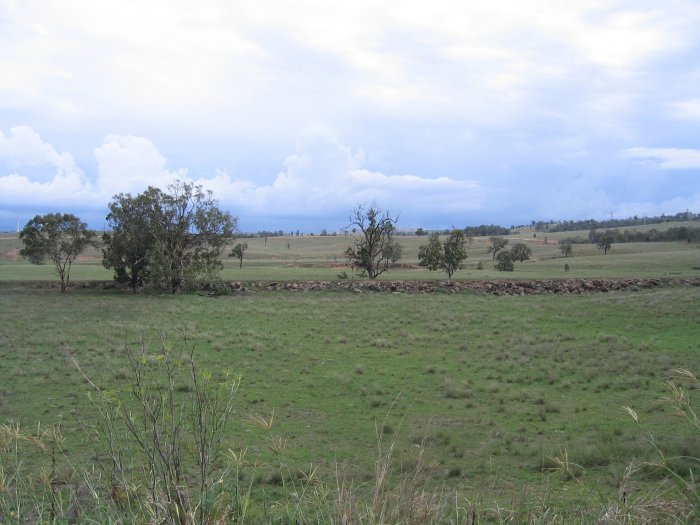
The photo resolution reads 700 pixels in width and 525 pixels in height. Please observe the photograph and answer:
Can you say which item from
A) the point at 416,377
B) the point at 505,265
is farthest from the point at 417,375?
the point at 505,265

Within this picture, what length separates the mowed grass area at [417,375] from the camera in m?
9.75

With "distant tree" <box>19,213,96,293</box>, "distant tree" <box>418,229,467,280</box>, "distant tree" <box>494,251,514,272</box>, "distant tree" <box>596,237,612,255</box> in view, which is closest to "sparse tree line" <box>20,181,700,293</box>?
"distant tree" <box>19,213,96,293</box>

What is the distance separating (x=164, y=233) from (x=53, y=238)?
738cm

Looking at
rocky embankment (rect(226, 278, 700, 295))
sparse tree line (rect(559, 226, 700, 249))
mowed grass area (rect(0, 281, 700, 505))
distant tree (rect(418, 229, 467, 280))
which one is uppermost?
sparse tree line (rect(559, 226, 700, 249))

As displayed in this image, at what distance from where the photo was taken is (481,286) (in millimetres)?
40062

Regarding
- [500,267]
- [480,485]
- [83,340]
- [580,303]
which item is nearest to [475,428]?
[480,485]

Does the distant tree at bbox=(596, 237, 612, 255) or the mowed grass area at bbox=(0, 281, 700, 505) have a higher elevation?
the distant tree at bbox=(596, 237, 612, 255)

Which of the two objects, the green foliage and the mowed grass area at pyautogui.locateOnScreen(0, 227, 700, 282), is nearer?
the mowed grass area at pyautogui.locateOnScreen(0, 227, 700, 282)

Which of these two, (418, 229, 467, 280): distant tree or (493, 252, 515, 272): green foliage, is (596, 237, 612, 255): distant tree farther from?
(418, 229, 467, 280): distant tree

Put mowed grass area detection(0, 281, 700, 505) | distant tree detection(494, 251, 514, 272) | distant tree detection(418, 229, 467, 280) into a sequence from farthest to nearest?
distant tree detection(494, 251, 514, 272), distant tree detection(418, 229, 467, 280), mowed grass area detection(0, 281, 700, 505)

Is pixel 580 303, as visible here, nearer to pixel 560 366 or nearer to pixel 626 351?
→ pixel 626 351

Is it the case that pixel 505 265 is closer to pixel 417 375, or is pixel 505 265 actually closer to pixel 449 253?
pixel 449 253

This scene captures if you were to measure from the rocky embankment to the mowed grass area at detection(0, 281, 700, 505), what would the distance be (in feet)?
14.0

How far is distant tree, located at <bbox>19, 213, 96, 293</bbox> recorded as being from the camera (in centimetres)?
3766
